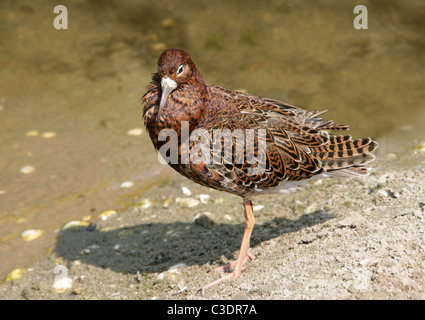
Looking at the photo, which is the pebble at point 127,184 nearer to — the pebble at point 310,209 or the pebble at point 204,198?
the pebble at point 204,198

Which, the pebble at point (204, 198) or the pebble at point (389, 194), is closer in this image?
the pebble at point (389, 194)

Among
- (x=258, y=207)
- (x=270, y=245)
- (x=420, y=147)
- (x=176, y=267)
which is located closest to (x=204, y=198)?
(x=258, y=207)

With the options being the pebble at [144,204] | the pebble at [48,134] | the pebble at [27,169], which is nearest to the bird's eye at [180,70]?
the pebble at [144,204]

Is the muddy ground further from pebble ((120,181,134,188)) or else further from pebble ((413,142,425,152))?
pebble ((120,181,134,188))

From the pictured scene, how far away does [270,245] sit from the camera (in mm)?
6637

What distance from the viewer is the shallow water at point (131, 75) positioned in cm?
876

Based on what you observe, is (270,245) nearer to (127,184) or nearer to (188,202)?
(188,202)

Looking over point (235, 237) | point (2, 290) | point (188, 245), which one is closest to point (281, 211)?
point (235, 237)

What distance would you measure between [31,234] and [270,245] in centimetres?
346

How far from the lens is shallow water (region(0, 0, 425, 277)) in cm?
876

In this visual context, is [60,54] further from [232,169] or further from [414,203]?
[414,203]

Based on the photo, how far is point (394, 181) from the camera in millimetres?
7027

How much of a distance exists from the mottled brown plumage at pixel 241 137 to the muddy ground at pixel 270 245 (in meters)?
0.55

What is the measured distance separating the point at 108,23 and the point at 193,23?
2.00 meters
